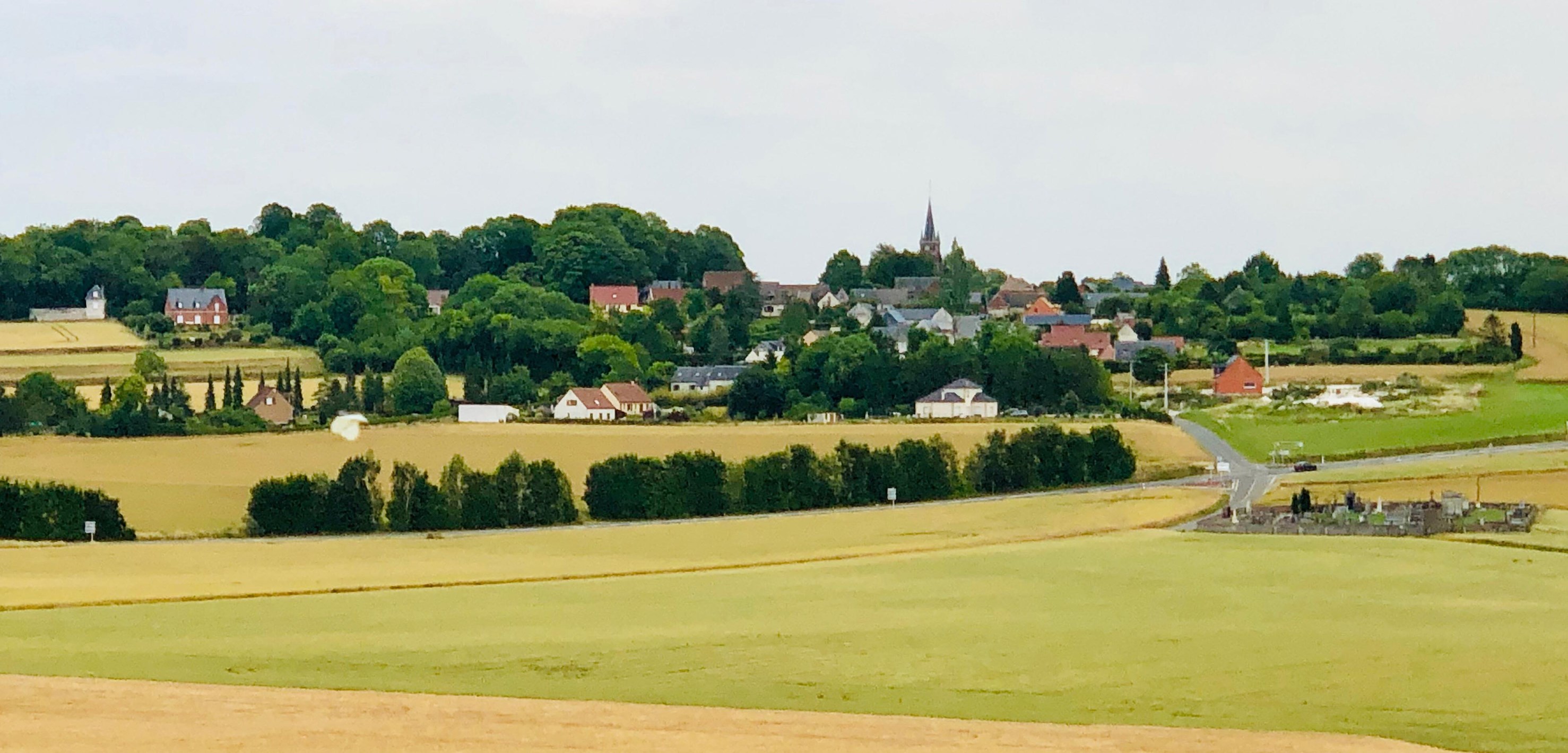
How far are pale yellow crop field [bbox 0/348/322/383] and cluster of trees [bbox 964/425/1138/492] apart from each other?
44785 millimetres

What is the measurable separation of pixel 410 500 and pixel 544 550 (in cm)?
960

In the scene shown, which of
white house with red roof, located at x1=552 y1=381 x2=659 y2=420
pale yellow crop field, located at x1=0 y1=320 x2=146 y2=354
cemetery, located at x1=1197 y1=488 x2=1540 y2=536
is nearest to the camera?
cemetery, located at x1=1197 y1=488 x2=1540 y2=536

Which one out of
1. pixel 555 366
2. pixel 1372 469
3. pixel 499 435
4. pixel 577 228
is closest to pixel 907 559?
pixel 1372 469

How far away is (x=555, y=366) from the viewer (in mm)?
120438

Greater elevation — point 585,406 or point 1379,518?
point 585,406

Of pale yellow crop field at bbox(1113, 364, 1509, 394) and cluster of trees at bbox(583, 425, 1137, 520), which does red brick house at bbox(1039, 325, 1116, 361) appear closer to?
pale yellow crop field at bbox(1113, 364, 1509, 394)

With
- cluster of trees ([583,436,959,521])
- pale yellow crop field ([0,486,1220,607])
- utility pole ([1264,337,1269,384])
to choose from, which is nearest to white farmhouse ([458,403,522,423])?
cluster of trees ([583,436,959,521])

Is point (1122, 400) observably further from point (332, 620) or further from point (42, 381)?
point (332, 620)

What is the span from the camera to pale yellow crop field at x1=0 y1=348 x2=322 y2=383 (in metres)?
106

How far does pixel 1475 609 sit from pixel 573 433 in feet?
171

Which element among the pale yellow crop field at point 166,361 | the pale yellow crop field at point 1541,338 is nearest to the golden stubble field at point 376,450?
the pale yellow crop field at point 166,361

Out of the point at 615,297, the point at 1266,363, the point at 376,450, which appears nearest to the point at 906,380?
the point at 1266,363

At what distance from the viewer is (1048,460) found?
77625mm

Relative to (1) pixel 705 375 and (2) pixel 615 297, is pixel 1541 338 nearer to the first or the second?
(1) pixel 705 375
